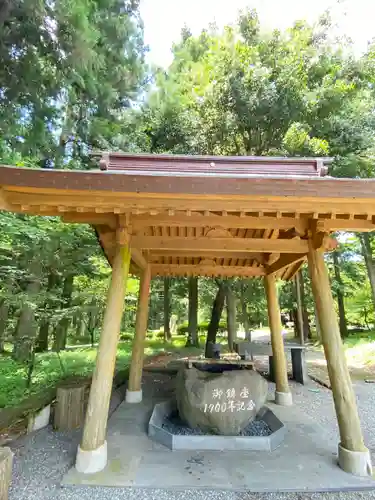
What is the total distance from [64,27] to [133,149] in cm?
436

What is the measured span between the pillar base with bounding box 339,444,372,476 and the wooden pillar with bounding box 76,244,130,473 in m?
2.53

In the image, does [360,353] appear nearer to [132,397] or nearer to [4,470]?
[132,397]

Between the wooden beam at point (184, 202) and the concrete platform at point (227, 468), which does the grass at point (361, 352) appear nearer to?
the concrete platform at point (227, 468)

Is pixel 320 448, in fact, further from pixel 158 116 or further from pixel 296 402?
pixel 158 116

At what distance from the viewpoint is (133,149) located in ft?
30.3

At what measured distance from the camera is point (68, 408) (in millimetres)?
4137

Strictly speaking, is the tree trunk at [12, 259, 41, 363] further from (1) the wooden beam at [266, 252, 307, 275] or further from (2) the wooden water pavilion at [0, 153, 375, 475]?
(1) the wooden beam at [266, 252, 307, 275]

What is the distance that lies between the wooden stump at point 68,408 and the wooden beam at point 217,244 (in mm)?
2336

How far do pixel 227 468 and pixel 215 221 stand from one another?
2.71 meters

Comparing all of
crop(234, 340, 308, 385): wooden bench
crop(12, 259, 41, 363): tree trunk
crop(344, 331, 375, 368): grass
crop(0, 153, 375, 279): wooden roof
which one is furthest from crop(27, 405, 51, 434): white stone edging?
crop(344, 331, 375, 368): grass

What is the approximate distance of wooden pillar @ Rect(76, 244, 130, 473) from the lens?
9.76ft

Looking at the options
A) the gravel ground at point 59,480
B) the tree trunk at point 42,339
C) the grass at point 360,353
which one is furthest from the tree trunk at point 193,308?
the gravel ground at point 59,480

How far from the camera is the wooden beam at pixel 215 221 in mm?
3482

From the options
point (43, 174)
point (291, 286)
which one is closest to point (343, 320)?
point (291, 286)
